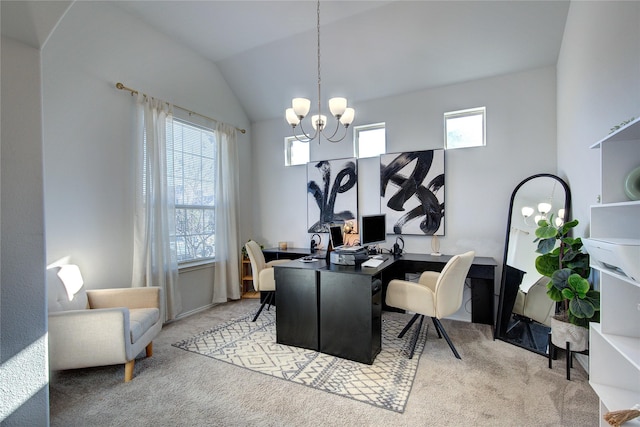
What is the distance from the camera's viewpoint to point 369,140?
4320mm

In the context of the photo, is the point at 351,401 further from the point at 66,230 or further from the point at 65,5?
the point at 66,230

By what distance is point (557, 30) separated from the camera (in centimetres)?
301

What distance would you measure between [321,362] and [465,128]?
3.27 metres

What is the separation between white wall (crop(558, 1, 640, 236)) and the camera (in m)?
1.78

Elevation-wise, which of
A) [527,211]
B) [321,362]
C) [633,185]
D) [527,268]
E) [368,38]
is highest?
[368,38]

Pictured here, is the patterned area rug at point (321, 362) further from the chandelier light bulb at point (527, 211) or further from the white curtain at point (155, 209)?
the chandelier light bulb at point (527, 211)

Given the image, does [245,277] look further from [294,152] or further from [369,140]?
[369,140]

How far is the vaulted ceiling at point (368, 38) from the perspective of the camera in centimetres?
308

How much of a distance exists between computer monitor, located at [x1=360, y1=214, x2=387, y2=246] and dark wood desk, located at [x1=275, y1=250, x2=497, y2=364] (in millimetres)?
487

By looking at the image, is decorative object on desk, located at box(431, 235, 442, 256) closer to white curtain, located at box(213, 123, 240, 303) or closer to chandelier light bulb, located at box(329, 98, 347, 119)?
chandelier light bulb, located at box(329, 98, 347, 119)

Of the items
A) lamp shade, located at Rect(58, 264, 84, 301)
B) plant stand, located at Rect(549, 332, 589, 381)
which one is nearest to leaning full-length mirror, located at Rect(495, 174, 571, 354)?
plant stand, located at Rect(549, 332, 589, 381)

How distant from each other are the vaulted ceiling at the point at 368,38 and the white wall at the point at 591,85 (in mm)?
423

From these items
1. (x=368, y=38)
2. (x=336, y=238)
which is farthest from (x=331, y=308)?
(x=368, y=38)

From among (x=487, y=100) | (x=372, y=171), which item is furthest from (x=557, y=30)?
(x=372, y=171)
